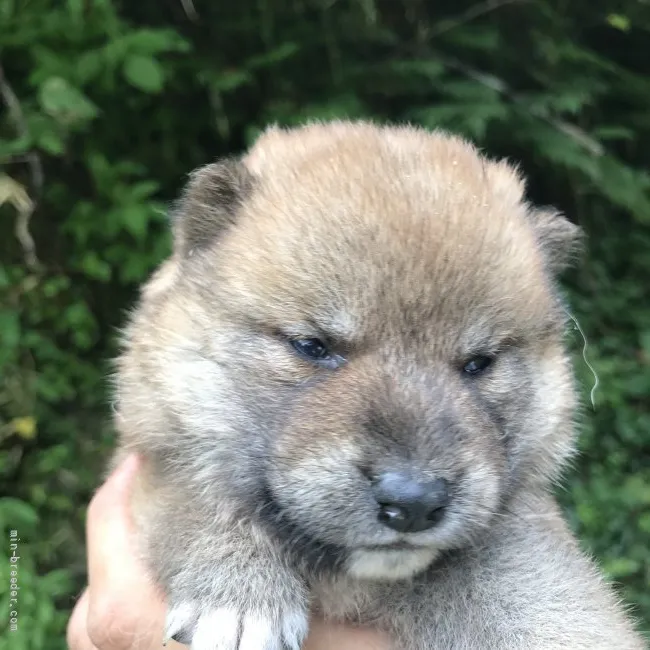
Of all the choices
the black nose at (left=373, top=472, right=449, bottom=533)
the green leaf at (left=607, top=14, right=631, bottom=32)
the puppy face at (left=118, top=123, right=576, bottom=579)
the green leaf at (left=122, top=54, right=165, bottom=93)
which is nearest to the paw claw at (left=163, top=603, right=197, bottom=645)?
the puppy face at (left=118, top=123, right=576, bottom=579)

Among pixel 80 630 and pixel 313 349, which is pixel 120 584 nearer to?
pixel 80 630

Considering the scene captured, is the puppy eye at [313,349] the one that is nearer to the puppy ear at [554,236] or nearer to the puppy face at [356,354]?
the puppy face at [356,354]

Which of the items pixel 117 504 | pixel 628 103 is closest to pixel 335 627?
pixel 117 504

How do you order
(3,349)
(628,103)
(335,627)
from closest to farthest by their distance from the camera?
(335,627)
(3,349)
(628,103)

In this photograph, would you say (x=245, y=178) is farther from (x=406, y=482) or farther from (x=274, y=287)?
(x=406, y=482)

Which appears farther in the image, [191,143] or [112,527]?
[191,143]

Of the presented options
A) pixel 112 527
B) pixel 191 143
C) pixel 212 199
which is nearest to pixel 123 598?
pixel 112 527
